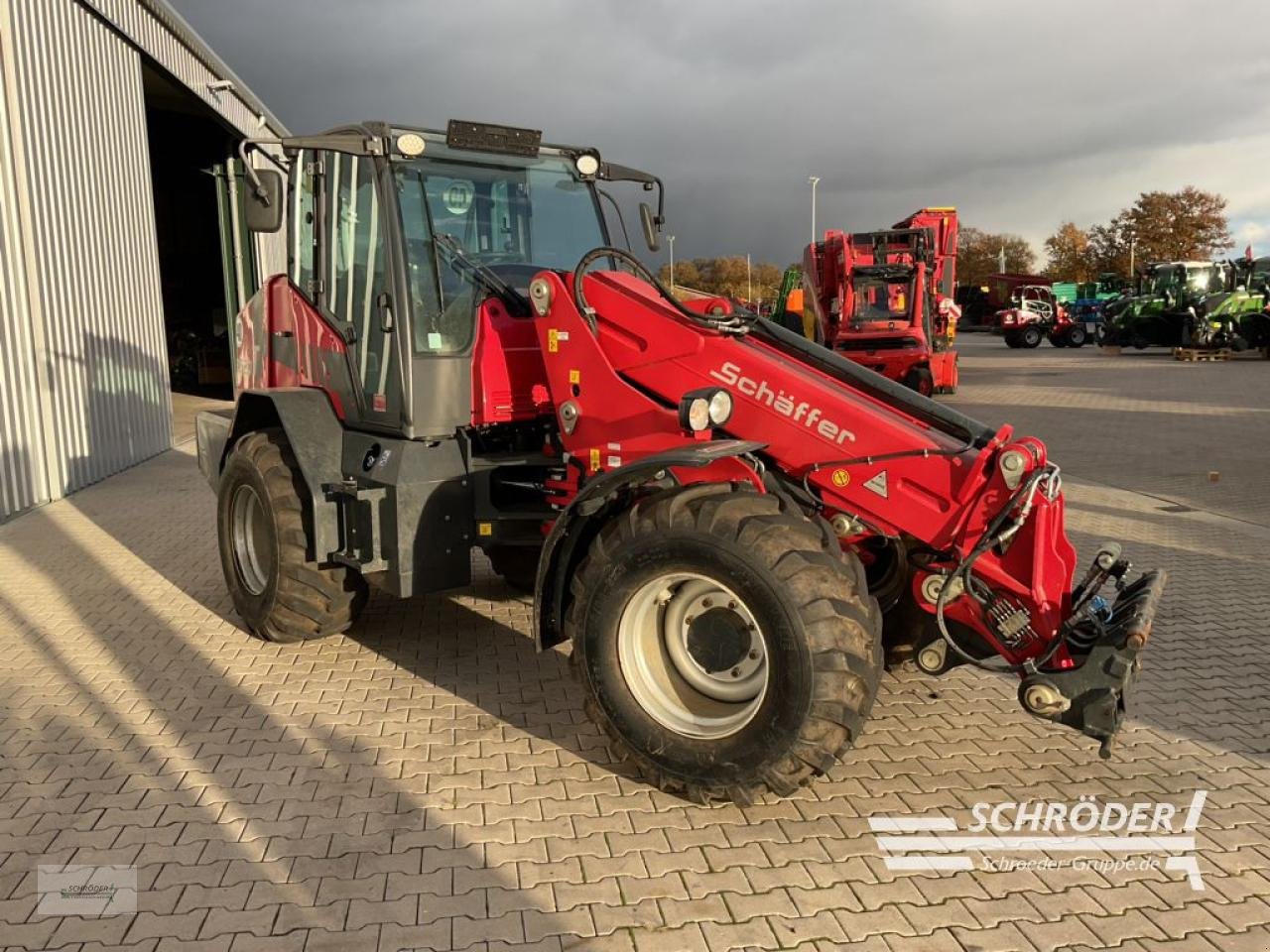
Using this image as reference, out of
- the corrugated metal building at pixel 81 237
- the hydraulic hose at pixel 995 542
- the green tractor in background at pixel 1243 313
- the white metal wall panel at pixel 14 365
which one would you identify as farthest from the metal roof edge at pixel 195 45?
the green tractor in background at pixel 1243 313

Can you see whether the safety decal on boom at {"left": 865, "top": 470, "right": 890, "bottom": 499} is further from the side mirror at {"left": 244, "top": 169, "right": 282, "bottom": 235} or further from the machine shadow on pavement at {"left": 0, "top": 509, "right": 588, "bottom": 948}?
the side mirror at {"left": 244, "top": 169, "right": 282, "bottom": 235}

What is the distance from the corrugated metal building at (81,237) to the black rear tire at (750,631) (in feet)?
17.5

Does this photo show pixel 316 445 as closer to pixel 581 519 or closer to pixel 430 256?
pixel 430 256

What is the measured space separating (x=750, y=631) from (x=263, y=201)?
3.30m

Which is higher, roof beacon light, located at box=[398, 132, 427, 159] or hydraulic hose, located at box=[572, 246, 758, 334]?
roof beacon light, located at box=[398, 132, 427, 159]

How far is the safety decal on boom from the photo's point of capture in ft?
12.5

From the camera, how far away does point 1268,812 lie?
3.76m

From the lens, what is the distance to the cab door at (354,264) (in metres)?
4.90

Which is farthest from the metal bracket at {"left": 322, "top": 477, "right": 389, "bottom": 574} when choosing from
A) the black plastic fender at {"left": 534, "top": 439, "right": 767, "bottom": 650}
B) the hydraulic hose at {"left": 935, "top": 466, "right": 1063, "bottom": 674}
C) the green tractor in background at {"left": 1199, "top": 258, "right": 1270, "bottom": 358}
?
the green tractor in background at {"left": 1199, "top": 258, "right": 1270, "bottom": 358}

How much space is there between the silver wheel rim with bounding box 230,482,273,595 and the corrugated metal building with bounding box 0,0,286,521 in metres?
2.76

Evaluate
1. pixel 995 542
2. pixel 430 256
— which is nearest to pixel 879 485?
pixel 995 542

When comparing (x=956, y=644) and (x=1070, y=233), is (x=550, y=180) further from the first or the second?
(x=1070, y=233)

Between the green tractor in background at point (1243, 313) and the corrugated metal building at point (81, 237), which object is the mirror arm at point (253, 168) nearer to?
the corrugated metal building at point (81, 237)

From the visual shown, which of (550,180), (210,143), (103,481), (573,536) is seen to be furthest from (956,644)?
(210,143)
